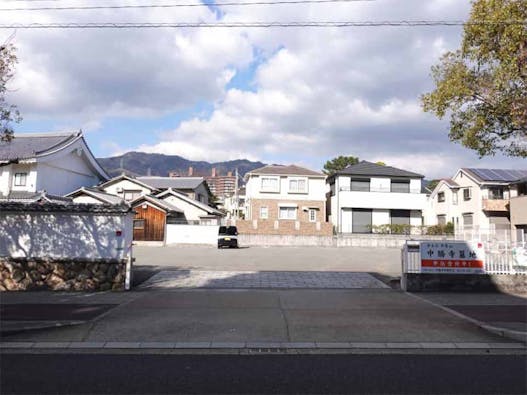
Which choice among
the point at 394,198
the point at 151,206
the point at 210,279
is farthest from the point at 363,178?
the point at 210,279

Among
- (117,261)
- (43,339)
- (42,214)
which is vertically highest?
(42,214)

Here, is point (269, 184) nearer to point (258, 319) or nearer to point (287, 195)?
point (287, 195)

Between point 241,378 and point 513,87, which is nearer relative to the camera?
point 241,378

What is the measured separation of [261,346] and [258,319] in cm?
154

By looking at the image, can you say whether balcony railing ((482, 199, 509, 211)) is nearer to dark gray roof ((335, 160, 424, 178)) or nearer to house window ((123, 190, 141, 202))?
dark gray roof ((335, 160, 424, 178))

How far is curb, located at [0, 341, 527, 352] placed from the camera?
20.0 ft

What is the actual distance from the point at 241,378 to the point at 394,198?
115 ft

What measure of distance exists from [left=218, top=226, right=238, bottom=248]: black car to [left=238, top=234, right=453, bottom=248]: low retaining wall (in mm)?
1630

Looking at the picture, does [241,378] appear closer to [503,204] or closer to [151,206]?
[151,206]

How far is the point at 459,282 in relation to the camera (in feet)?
36.2

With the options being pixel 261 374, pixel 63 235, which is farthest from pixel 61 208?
pixel 261 374

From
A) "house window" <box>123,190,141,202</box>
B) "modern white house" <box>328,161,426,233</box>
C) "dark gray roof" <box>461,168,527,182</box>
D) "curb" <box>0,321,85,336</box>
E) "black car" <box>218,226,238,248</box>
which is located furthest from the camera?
"house window" <box>123,190,141,202</box>

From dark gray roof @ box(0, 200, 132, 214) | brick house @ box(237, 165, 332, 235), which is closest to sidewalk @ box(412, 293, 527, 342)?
dark gray roof @ box(0, 200, 132, 214)

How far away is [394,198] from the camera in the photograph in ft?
123
